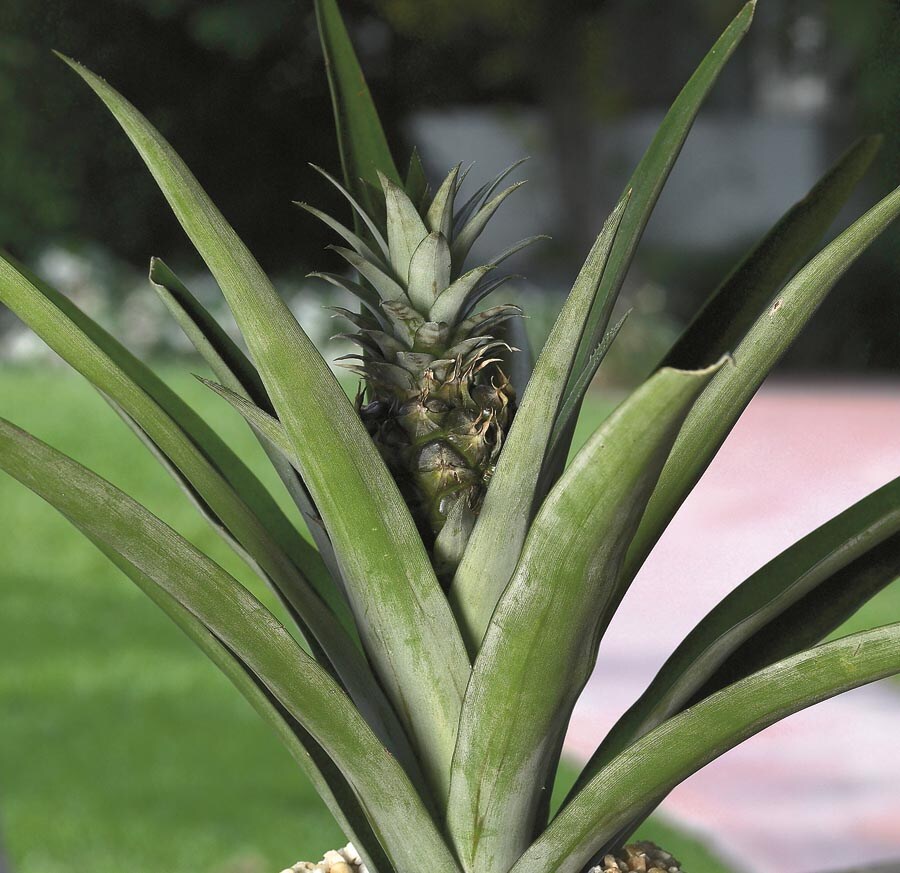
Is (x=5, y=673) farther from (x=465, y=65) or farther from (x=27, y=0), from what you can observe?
(x=465, y=65)

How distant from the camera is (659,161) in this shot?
0.54 meters

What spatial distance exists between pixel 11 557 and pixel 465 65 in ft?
6.52

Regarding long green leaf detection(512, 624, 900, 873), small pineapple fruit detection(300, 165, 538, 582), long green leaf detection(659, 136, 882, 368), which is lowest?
long green leaf detection(512, 624, 900, 873)

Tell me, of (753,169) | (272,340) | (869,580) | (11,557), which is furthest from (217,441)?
(11,557)

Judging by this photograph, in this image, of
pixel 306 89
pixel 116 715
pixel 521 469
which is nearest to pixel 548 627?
pixel 521 469

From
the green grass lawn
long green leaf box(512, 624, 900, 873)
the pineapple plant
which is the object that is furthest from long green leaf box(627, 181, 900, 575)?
the green grass lawn

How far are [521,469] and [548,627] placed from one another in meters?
0.07

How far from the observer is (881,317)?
282cm

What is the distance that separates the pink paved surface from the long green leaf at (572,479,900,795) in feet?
5.60

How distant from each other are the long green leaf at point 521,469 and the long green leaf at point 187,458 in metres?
0.06

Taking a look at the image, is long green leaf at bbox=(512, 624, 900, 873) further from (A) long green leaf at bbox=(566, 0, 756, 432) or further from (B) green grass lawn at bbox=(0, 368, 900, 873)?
(B) green grass lawn at bbox=(0, 368, 900, 873)

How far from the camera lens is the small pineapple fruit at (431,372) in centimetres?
51

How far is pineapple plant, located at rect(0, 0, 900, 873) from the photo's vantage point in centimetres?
42

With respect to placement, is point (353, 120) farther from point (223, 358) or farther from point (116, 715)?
point (116, 715)
